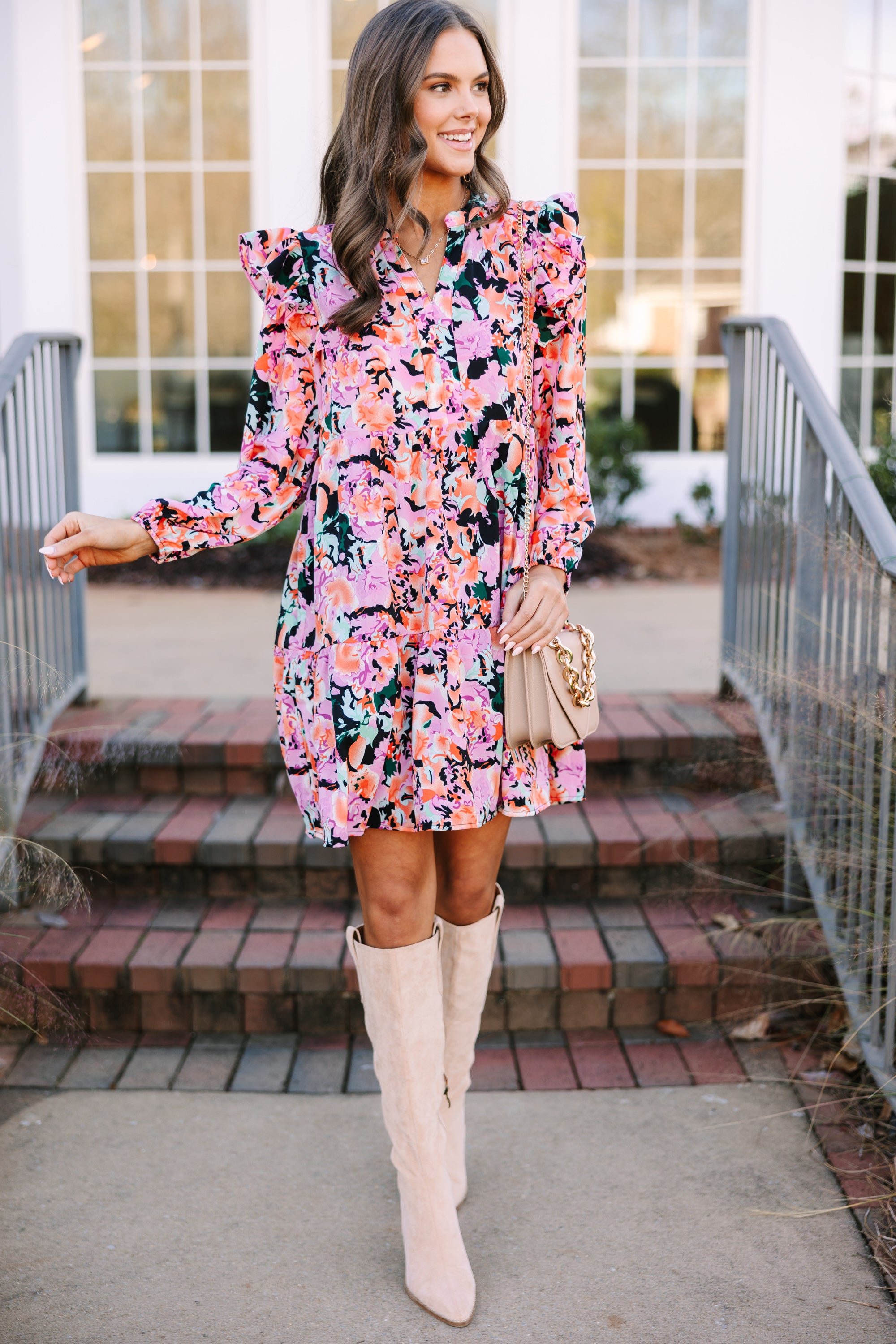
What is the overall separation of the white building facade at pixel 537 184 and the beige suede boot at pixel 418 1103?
5.27m

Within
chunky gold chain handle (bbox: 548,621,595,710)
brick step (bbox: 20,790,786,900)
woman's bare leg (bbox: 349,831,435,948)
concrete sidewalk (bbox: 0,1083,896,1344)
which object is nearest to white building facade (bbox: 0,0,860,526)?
brick step (bbox: 20,790,786,900)

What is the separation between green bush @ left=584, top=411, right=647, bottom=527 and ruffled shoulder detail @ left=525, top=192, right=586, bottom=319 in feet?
15.7

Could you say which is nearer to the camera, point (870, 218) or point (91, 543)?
point (91, 543)

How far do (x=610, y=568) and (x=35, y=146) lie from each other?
152 inches

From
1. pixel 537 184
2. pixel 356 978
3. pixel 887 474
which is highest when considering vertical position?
pixel 537 184

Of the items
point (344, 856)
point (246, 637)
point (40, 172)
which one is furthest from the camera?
point (40, 172)

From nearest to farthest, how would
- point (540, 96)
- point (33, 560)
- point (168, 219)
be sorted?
point (33, 560) < point (540, 96) < point (168, 219)

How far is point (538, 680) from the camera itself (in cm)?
172

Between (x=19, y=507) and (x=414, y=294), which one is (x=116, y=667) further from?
(x=414, y=294)

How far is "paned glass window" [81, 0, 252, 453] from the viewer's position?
21.4 feet

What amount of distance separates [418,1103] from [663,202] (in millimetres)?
6056

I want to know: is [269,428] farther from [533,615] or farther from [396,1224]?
[396,1224]

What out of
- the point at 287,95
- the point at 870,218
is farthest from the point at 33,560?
the point at 870,218

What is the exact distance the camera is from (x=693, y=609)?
17.1 feet
